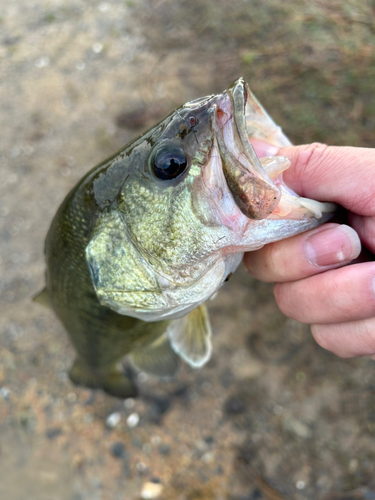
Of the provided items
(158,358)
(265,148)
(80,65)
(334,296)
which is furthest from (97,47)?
(334,296)

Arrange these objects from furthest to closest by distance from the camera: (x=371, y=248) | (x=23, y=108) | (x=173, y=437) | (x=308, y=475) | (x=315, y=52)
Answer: (x=23, y=108)
(x=315, y=52)
(x=173, y=437)
(x=308, y=475)
(x=371, y=248)

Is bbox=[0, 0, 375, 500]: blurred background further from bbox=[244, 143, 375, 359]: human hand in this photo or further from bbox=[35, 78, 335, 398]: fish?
bbox=[35, 78, 335, 398]: fish

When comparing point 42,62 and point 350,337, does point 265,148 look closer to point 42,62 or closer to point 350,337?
point 350,337

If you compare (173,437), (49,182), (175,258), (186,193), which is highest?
(186,193)

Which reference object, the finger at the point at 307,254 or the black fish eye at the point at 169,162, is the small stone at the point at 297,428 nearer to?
the finger at the point at 307,254

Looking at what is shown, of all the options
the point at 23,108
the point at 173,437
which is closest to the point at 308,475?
the point at 173,437

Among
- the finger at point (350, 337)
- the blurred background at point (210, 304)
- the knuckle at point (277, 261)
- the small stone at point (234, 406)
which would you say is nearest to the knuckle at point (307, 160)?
the knuckle at point (277, 261)

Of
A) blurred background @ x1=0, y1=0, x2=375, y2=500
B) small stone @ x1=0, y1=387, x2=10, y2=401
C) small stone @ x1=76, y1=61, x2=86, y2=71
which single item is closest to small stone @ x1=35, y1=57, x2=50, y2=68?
blurred background @ x1=0, y1=0, x2=375, y2=500

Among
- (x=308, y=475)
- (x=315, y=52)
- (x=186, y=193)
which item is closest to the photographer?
(x=186, y=193)

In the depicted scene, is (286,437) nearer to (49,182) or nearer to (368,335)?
(368,335)
